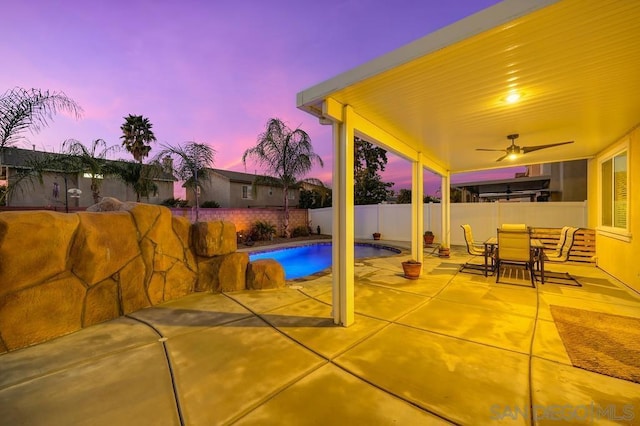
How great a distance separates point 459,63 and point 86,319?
17.4 feet

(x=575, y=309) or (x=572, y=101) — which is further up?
(x=572, y=101)

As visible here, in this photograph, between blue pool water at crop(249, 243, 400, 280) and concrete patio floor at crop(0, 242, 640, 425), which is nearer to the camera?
concrete patio floor at crop(0, 242, 640, 425)

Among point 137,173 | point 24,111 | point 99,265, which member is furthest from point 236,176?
point 99,265

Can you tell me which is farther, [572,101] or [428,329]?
[572,101]

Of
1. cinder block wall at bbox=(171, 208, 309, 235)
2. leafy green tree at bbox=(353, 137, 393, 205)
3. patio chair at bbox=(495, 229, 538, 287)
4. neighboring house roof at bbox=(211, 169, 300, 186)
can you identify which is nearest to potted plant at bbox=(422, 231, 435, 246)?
patio chair at bbox=(495, 229, 538, 287)

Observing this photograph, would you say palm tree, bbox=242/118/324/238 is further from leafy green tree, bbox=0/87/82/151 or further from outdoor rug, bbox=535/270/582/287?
outdoor rug, bbox=535/270/582/287

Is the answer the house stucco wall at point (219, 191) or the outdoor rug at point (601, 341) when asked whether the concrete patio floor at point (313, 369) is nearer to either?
the outdoor rug at point (601, 341)

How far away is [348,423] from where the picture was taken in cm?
168

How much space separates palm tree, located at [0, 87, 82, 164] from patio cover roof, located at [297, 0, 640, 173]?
4.82 m

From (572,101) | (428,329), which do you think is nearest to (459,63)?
(572,101)

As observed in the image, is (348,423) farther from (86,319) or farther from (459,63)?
(86,319)

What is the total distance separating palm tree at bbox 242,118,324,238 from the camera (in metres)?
11.5

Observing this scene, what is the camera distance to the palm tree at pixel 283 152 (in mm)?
11539

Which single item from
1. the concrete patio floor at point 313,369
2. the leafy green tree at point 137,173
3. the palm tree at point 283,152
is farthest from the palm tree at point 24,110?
the palm tree at point 283,152
